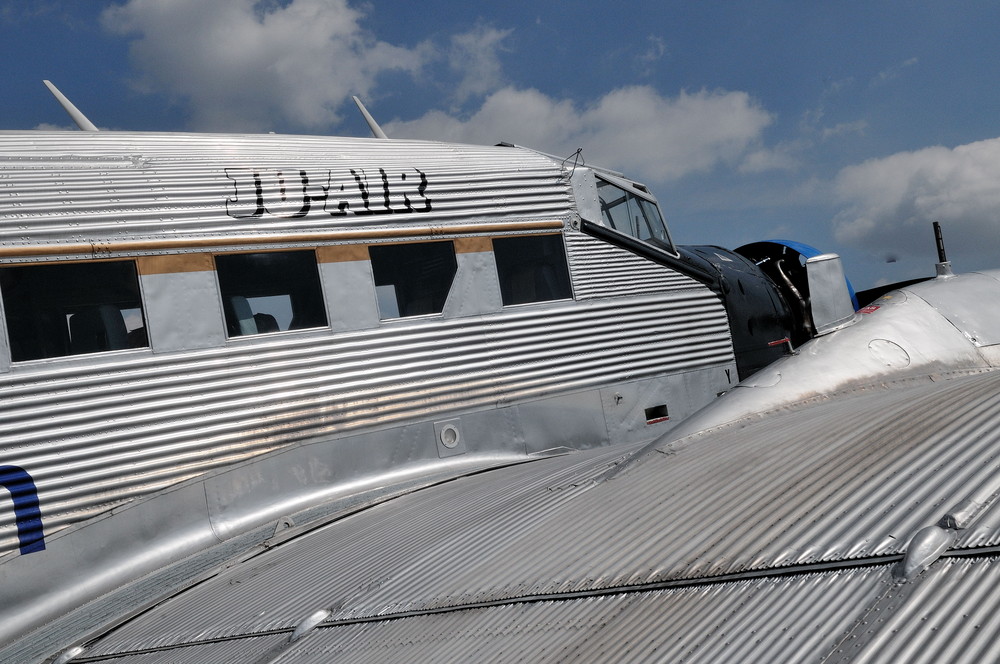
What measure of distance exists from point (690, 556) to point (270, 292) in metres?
4.39

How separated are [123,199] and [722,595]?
5.12m

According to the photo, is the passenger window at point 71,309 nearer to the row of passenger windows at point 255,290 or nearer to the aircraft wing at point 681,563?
the row of passenger windows at point 255,290

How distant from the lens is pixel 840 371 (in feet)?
17.4

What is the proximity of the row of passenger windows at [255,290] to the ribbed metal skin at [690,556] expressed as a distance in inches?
78.3

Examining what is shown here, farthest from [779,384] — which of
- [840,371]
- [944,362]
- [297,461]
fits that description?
[297,461]

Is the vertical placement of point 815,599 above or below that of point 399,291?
below

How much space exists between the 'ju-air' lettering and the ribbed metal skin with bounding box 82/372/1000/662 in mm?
1153

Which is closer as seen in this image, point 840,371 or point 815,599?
point 815,599

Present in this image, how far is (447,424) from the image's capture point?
6840 mm

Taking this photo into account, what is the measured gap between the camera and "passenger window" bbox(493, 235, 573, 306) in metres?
7.30

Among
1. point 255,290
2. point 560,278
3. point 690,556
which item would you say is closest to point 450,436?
point 560,278

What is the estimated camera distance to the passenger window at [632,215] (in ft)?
26.6

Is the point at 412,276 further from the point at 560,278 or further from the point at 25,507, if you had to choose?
the point at 25,507

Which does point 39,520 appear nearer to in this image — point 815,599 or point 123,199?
point 123,199
